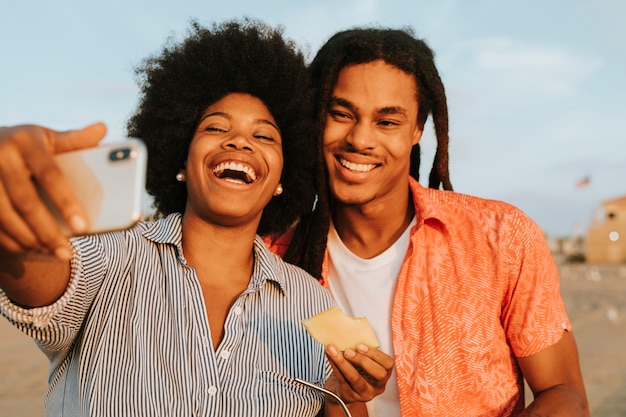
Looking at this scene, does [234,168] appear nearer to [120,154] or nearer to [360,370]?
[360,370]

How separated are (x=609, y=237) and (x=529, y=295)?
56558mm

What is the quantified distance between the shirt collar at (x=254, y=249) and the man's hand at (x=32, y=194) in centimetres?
152

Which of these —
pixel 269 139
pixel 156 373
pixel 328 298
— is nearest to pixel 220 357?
pixel 156 373

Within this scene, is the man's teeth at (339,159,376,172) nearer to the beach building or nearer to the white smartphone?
the white smartphone

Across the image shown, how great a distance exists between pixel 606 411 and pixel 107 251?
8.33m

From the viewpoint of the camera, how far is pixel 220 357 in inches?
118

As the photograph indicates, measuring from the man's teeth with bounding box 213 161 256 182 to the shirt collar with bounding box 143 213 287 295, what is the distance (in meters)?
0.31

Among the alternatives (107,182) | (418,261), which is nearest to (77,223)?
(107,182)

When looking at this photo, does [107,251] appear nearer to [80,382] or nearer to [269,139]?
[80,382]

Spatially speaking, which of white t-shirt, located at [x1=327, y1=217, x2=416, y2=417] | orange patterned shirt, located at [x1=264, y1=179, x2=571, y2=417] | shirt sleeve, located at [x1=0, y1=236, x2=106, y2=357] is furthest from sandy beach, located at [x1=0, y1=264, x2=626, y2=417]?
shirt sleeve, located at [x1=0, y1=236, x2=106, y2=357]

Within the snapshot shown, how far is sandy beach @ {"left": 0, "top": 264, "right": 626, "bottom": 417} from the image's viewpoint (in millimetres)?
9383

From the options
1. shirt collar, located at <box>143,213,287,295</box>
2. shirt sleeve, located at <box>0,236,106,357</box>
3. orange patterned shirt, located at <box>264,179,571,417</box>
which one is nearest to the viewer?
shirt sleeve, located at <box>0,236,106,357</box>

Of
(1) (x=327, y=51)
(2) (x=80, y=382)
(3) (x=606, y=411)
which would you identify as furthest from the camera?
(3) (x=606, y=411)

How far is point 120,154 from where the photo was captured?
1707 millimetres
